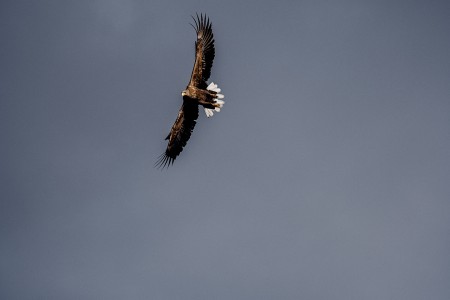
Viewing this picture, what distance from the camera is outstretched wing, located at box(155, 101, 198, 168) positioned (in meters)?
20.2

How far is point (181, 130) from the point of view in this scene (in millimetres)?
20766

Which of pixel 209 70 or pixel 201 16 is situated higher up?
pixel 201 16

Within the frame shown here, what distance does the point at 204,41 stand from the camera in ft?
64.4

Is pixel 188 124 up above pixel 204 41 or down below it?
below

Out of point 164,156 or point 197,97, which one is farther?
point 164,156

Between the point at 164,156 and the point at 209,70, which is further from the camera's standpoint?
the point at 164,156

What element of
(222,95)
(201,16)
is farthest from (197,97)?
(201,16)

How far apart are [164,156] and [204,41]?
175 inches

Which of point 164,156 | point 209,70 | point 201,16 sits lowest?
point 164,156

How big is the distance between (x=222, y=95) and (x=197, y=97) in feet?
2.84

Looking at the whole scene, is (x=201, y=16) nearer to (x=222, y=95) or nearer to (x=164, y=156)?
(x=222, y=95)

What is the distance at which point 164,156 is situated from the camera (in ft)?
69.9

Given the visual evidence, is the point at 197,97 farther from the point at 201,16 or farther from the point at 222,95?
the point at 201,16

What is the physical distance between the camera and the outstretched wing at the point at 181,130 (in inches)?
797
